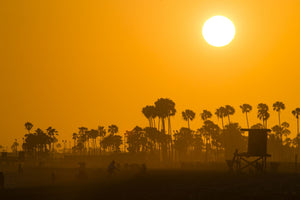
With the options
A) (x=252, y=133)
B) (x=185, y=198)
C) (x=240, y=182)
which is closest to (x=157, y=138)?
(x=252, y=133)

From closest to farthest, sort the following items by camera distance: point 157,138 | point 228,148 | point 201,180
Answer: point 201,180
point 228,148
point 157,138

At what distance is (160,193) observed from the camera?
155 ft

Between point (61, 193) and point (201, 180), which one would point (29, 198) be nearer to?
point (61, 193)

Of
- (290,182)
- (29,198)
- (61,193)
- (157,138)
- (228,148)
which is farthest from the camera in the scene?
(157,138)

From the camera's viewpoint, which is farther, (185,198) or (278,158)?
(278,158)

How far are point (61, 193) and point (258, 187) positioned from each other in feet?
51.4

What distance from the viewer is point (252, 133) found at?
6988 centimetres

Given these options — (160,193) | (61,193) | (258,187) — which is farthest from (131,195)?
(258,187)

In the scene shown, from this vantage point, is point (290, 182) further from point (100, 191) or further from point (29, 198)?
point (29, 198)

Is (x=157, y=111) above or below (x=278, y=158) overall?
above

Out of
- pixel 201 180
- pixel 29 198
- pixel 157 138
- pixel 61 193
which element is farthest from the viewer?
pixel 157 138

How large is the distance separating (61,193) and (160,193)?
317 inches

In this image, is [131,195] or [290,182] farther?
[290,182]

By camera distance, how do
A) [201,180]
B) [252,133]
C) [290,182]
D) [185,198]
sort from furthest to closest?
[252,133]
[201,180]
[290,182]
[185,198]
